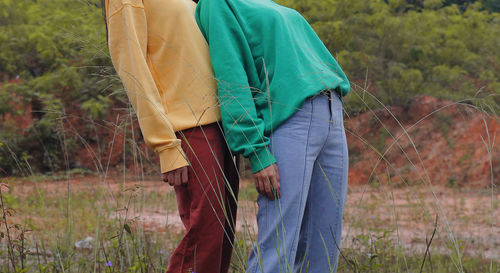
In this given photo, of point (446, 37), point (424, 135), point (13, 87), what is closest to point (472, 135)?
point (424, 135)

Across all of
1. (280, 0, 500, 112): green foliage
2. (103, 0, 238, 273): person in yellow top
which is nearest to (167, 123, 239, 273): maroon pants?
(103, 0, 238, 273): person in yellow top

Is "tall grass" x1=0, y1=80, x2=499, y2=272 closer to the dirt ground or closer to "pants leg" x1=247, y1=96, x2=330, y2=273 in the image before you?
the dirt ground

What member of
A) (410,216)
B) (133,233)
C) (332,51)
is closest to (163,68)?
(133,233)

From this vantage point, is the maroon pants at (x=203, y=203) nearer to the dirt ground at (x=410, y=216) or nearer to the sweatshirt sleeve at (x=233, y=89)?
the sweatshirt sleeve at (x=233, y=89)

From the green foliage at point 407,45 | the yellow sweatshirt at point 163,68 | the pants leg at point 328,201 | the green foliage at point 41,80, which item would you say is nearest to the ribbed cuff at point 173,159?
the yellow sweatshirt at point 163,68

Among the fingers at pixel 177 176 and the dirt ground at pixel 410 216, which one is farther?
the dirt ground at pixel 410 216

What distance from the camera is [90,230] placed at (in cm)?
Result: 488

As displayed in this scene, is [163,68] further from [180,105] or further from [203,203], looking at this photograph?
[203,203]

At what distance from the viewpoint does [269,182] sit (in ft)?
5.93

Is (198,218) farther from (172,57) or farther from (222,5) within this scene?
(222,5)

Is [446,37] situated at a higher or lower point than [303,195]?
lower

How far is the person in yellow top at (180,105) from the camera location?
1821 millimetres

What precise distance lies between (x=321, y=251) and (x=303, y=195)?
0.26 m

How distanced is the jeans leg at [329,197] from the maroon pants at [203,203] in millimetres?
311
